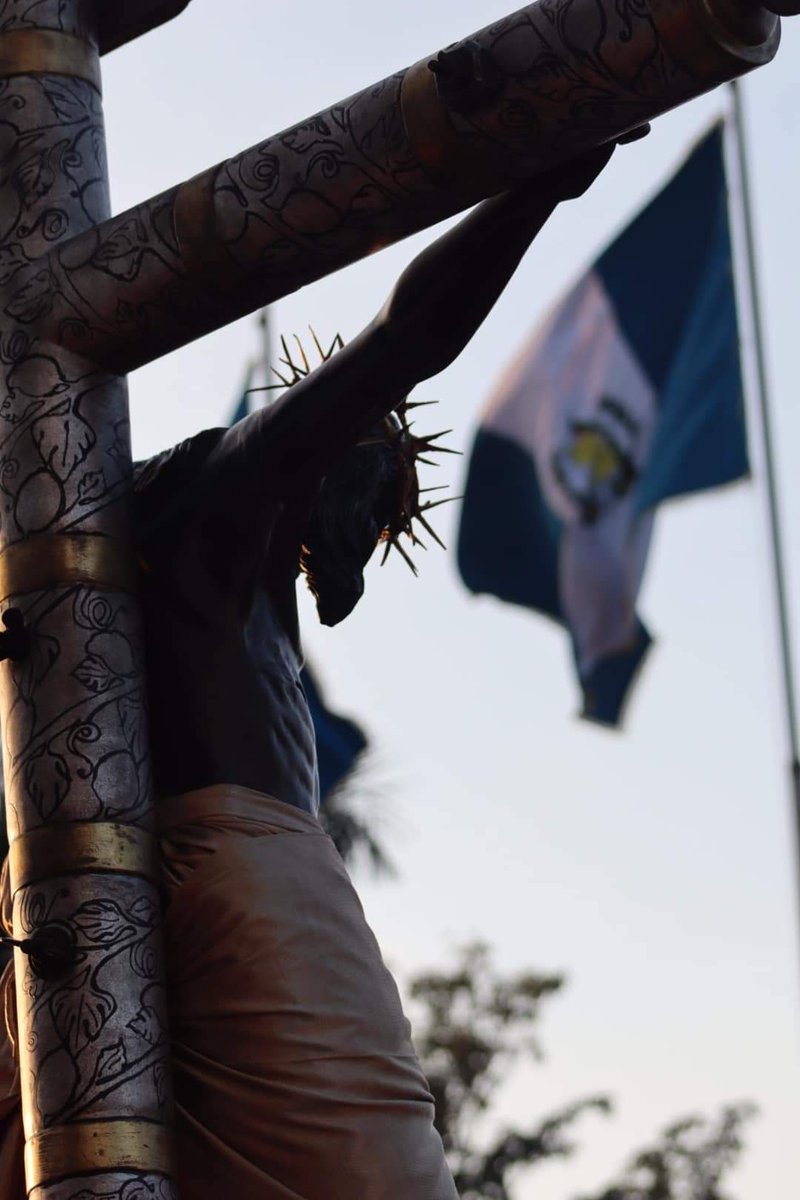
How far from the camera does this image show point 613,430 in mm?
21438

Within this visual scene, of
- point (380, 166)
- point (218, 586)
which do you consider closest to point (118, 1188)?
point (218, 586)

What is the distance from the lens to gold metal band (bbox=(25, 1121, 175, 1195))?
14.2ft

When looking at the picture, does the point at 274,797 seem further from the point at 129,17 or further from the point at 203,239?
the point at 129,17

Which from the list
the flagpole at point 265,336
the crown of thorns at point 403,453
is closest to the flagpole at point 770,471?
the flagpole at point 265,336

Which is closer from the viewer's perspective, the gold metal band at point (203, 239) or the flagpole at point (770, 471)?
the gold metal band at point (203, 239)

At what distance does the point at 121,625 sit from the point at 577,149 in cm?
120

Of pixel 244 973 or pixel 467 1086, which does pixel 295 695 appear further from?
pixel 467 1086

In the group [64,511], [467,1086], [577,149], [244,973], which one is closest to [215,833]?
[244,973]

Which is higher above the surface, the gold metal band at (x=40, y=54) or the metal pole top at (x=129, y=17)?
the metal pole top at (x=129, y=17)

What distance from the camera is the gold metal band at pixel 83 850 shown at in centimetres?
454

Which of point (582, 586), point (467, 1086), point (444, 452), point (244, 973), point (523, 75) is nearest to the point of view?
point (523, 75)

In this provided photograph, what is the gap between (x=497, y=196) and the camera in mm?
4488

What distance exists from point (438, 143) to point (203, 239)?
53 cm

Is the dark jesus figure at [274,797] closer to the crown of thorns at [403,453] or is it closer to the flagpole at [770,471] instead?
the crown of thorns at [403,453]
